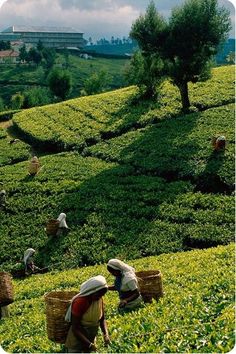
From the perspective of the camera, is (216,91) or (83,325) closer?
(83,325)

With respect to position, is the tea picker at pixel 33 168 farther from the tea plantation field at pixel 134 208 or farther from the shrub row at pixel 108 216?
the shrub row at pixel 108 216

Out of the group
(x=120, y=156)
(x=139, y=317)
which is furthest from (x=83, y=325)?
(x=120, y=156)

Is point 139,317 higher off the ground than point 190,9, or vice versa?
point 190,9

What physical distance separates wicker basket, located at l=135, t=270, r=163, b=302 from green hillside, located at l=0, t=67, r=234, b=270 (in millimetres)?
10146

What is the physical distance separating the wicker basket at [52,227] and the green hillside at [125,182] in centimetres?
43

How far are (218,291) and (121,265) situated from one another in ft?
8.10

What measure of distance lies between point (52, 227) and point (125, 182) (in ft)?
20.3

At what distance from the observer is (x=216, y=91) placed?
45.0 meters

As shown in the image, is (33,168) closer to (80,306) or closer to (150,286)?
(150,286)

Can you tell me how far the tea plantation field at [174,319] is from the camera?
9469 mm

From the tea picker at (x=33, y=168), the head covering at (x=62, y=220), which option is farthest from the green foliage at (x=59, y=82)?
the head covering at (x=62, y=220)

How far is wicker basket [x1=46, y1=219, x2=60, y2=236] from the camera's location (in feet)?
83.8

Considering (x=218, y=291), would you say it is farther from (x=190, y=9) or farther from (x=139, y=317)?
(x=190, y=9)

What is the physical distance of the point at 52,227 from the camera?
25.6 meters
